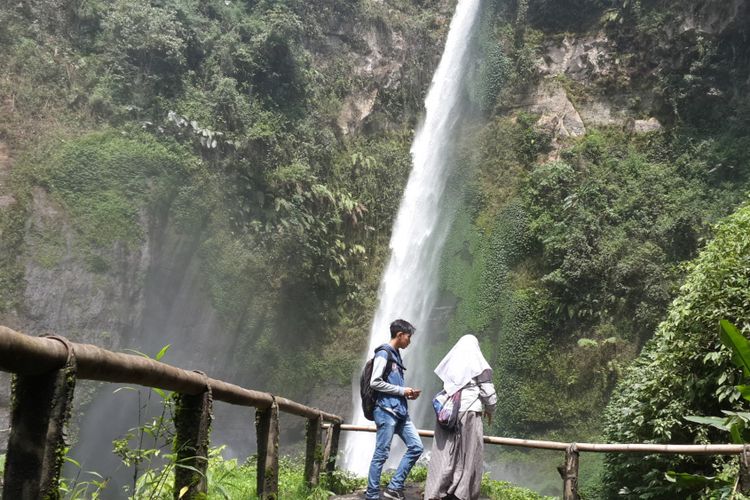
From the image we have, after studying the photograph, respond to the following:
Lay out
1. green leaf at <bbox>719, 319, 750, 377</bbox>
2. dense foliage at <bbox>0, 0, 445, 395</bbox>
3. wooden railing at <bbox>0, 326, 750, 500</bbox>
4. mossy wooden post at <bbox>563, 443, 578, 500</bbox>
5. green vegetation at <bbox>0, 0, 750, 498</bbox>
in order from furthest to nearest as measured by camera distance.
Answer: dense foliage at <bbox>0, 0, 445, 395</bbox>
green vegetation at <bbox>0, 0, 750, 498</bbox>
mossy wooden post at <bbox>563, 443, 578, 500</bbox>
green leaf at <bbox>719, 319, 750, 377</bbox>
wooden railing at <bbox>0, 326, 750, 500</bbox>

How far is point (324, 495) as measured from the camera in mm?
5340

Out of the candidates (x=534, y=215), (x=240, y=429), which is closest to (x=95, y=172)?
(x=240, y=429)

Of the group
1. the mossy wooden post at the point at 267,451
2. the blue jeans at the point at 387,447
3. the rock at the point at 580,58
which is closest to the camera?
the mossy wooden post at the point at 267,451

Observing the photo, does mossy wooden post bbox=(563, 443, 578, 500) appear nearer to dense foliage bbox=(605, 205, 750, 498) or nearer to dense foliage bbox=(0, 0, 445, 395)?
dense foliage bbox=(605, 205, 750, 498)

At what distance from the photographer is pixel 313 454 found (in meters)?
5.56

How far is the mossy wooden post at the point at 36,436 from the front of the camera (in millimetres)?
1769

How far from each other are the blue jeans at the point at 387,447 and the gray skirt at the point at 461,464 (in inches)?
Result: 7.9

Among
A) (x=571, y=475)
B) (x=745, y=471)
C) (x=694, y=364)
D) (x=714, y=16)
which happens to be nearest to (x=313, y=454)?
(x=571, y=475)

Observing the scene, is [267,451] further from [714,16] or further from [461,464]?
[714,16]

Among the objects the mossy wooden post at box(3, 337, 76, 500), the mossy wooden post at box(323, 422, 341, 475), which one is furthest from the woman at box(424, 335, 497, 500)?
the mossy wooden post at box(3, 337, 76, 500)

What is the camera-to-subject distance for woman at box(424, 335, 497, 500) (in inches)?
191

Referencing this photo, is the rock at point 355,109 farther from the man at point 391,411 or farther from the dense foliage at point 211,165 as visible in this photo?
the man at point 391,411

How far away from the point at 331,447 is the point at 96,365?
15.3 ft

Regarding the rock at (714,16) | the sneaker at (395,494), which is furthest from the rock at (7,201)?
the rock at (714,16)
